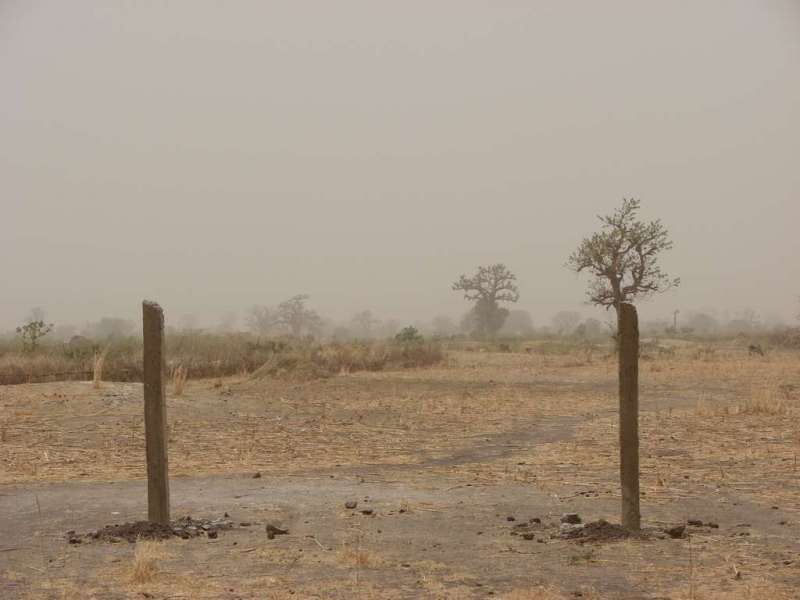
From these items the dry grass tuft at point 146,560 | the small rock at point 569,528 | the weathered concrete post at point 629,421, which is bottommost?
the small rock at point 569,528

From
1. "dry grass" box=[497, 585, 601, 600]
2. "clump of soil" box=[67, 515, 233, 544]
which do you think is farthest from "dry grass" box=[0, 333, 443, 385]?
"dry grass" box=[497, 585, 601, 600]

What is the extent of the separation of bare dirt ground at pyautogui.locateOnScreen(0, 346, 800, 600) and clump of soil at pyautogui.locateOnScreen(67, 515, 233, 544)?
0.48 feet

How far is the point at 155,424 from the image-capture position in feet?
24.4

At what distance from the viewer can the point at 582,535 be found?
7.08 meters

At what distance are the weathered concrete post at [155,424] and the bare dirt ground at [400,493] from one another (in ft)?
1.45

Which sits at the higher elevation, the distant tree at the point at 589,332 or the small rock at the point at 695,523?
the distant tree at the point at 589,332

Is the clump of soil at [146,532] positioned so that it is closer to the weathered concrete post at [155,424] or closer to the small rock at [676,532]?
the weathered concrete post at [155,424]

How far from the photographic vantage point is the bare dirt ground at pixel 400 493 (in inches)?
236

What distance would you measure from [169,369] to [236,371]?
284 cm

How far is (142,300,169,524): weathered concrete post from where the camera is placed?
7422 millimetres

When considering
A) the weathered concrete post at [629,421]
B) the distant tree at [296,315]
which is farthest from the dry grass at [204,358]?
the distant tree at [296,315]

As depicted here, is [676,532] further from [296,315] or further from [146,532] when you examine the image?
[296,315]

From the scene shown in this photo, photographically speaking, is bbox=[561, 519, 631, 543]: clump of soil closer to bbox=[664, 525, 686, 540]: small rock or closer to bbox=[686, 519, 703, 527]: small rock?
bbox=[664, 525, 686, 540]: small rock

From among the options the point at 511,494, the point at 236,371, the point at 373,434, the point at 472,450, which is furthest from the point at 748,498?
the point at 236,371
